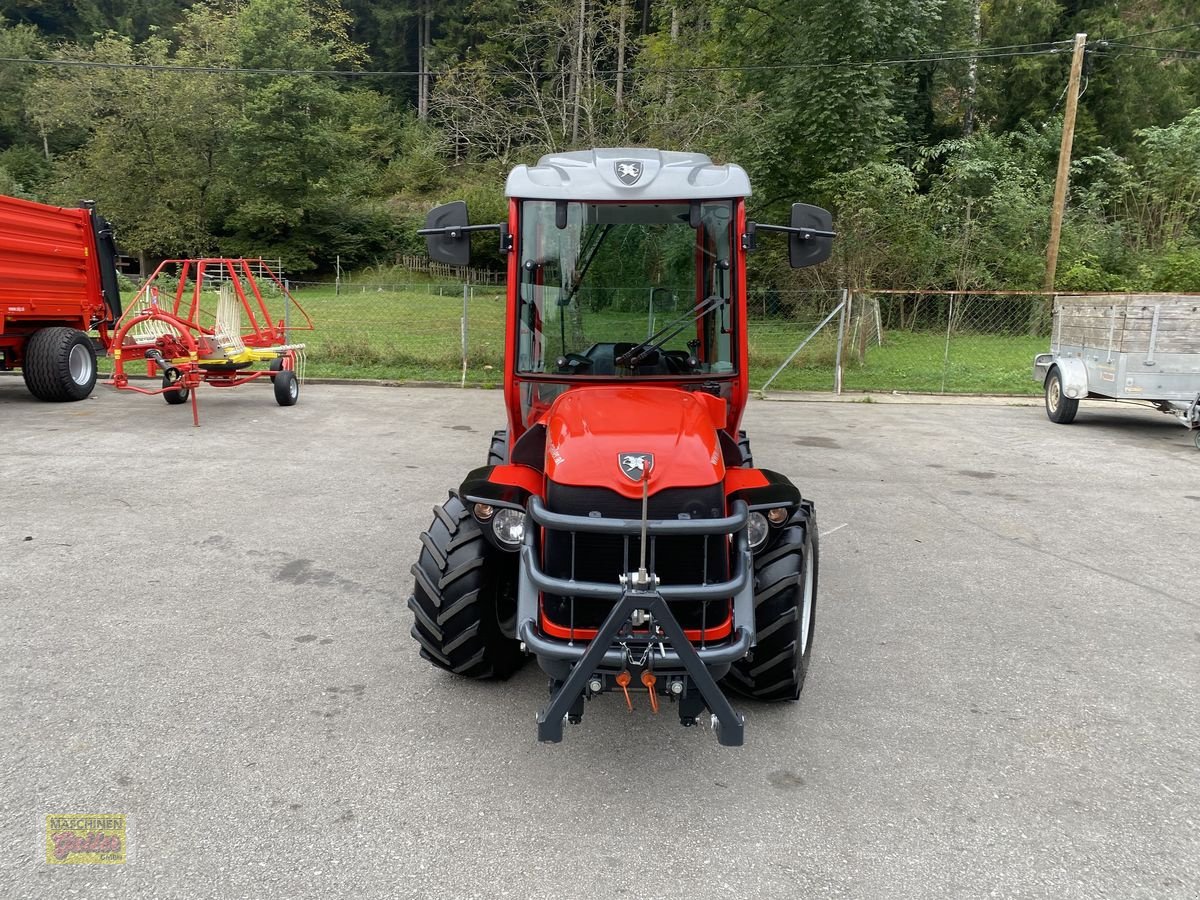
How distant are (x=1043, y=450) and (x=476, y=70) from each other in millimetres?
18463

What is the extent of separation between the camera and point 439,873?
2555mm

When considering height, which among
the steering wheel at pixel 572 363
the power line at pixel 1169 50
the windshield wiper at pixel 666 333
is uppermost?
the power line at pixel 1169 50

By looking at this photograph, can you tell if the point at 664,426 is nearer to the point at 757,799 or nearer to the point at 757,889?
the point at 757,799

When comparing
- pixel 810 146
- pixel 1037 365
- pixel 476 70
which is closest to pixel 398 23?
pixel 476 70

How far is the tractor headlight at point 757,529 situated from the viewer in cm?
339

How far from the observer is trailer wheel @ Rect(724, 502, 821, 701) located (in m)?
3.30

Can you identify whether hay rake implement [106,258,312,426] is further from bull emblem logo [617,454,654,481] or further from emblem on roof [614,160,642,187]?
bull emblem logo [617,454,654,481]

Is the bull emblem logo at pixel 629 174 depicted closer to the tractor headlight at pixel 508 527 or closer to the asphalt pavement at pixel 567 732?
the tractor headlight at pixel 508 527

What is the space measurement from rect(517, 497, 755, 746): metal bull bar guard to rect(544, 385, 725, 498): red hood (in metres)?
0.15

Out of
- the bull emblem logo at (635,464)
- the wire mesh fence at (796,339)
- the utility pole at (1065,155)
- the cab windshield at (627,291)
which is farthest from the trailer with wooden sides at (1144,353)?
the utility pole at (1065,155)

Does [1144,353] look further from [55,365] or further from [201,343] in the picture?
[55,365]

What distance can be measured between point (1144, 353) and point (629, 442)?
9.39 m

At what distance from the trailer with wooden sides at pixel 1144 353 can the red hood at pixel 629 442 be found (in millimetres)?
8755

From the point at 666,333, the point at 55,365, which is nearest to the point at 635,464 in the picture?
the point at 666,333
